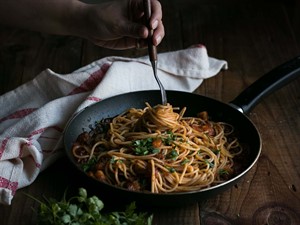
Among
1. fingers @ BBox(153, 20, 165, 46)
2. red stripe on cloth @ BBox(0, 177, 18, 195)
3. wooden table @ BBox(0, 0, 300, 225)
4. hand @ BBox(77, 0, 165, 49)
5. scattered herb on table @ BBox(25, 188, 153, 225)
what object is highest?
scattered herb on table @ BBox(25, 188, 153, 225)

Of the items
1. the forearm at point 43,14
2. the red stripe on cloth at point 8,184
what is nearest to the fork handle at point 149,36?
the forearm at point 43,14

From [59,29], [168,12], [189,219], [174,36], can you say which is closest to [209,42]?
[174,36]

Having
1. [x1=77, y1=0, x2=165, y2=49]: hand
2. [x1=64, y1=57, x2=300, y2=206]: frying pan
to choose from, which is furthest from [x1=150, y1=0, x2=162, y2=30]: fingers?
[x1=64, y1=57, x2=300, y2=206]: frying pan

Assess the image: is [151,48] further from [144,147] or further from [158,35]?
[144,147]

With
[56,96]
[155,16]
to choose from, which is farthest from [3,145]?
[155,16]

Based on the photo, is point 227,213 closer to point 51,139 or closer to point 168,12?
point 51,139

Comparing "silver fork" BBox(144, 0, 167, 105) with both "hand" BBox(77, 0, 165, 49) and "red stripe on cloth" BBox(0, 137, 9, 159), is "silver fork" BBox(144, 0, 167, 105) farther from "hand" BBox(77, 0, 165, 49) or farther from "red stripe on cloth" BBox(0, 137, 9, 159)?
"red stripe on cloth" BBox(0, 137, 9, 159)
